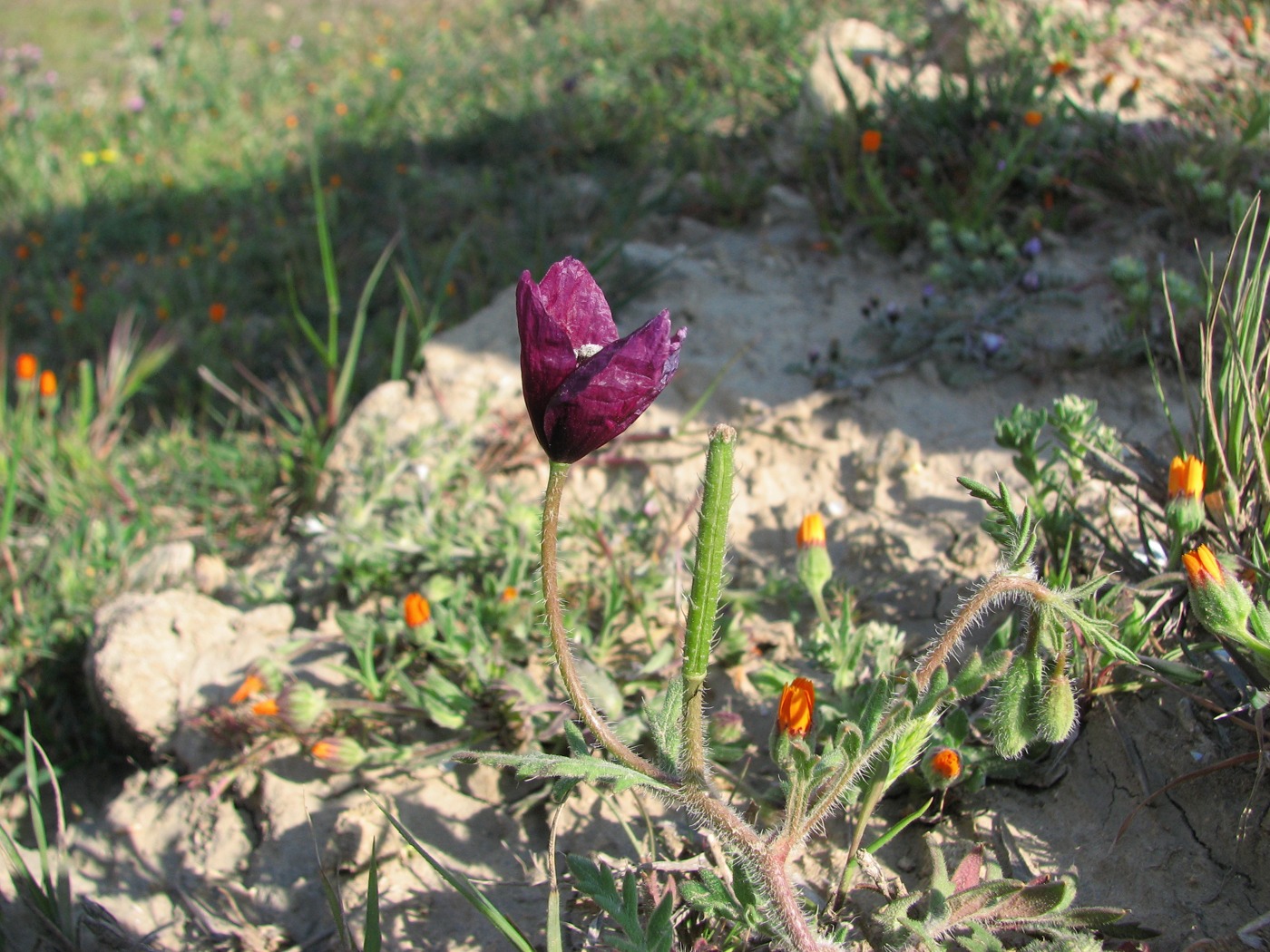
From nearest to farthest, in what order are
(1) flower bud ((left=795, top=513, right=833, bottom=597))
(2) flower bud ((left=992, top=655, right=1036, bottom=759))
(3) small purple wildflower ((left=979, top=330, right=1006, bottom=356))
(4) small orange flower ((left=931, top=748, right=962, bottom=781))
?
1. (2) flower bud ((left=992, top=655, right=1036, bottom=759))
2. (4) small orange flower ((left=931, top=748, right=962, bottom=781))
3. (1) flower bud ((left=795, top=513, right=833, bottom=597))
4. (3) small purple wildflower ((left=979, top=330, right=1006, bottom=356))

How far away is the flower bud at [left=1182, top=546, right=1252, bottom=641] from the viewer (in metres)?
1.39

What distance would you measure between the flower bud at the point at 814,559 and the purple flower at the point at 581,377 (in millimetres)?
799

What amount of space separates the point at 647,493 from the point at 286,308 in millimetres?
2306

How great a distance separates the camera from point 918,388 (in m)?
2.65

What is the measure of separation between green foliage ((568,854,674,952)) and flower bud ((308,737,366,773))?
2.12ft

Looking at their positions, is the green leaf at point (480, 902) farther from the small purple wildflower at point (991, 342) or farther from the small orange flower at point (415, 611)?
the small purple wildflower at point (991, 342)

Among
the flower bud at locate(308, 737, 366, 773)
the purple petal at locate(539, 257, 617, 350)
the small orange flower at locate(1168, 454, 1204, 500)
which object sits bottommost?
the flower bud at locate(308, 737, 366, 773)

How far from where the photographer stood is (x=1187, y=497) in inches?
63.5

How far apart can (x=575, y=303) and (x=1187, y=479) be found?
108 centimetres

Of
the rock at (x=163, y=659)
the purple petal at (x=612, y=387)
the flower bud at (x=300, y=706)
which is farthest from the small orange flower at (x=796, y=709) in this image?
the rock at (x=163, y=659)

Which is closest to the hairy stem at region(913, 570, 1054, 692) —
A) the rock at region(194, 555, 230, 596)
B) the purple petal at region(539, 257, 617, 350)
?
the purple petal at region(539, 257, 617, 350)

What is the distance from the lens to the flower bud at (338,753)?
191 centimetres

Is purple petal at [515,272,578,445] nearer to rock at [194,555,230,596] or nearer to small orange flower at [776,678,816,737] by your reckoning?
small orange flower at [776,678,816,737]

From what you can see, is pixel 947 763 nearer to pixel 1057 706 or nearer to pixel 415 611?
pixel 1057 706
